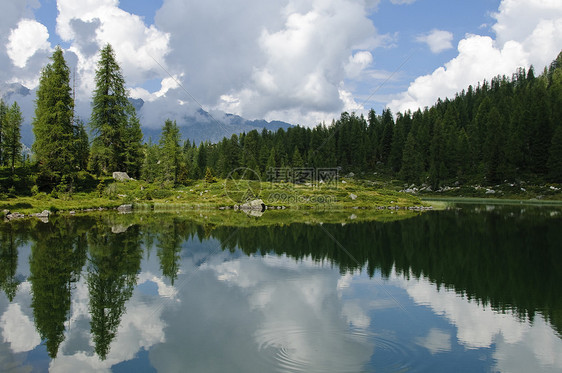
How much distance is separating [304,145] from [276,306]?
5510 inches

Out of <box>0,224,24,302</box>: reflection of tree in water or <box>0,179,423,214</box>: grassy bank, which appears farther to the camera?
<box>0,179,423,214</box>: grassy bank

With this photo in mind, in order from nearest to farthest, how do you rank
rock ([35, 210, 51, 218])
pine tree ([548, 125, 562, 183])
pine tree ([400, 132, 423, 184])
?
rock ([35, 210, 51, 218]) → pine tree ([548, 125, 562, 183]) → pine tree ([400, 132, 423, 184])

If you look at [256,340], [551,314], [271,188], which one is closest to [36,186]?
[271,188]

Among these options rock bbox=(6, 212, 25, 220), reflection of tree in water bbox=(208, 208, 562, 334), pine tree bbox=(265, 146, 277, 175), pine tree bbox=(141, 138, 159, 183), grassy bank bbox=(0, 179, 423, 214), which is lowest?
reflection of tree in water bbox=(208, 208, 562, 334)

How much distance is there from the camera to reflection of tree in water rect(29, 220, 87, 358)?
36.5 feet

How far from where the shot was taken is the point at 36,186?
48500mm

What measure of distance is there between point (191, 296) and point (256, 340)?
501 cm

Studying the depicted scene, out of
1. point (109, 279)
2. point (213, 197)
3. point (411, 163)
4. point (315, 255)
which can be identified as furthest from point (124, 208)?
point (411, 163)

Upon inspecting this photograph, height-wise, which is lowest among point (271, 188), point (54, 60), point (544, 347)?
point (544, 347)

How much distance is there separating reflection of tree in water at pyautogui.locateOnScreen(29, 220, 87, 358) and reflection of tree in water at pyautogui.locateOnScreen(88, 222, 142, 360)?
2.50ft

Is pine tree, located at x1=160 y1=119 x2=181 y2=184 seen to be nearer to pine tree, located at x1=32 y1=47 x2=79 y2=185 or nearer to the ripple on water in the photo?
pine tree, located at x1=32 y1=47 x2=79 y2=185

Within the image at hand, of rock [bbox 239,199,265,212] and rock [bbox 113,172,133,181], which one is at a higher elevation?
rock [bbox 113,172,133,181]

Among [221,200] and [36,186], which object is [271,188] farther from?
[36,186]

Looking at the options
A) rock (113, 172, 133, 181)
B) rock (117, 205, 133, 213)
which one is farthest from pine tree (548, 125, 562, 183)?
rock (113, 172, 133, 181)
